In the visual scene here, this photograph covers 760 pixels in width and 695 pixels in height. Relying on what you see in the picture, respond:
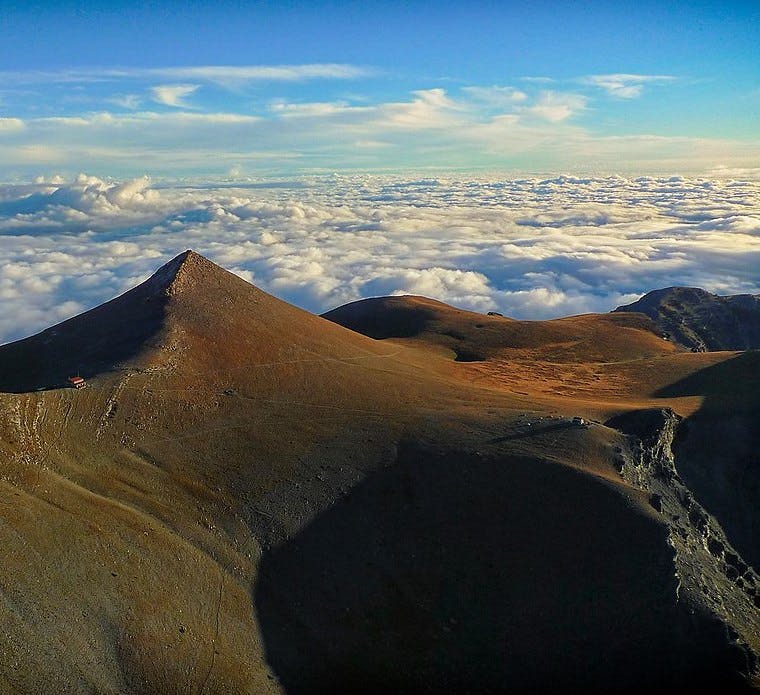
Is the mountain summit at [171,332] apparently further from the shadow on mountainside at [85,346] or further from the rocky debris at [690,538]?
the rocky debris at [690,538]

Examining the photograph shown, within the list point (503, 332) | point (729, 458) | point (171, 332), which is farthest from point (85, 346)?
point (503, 332)

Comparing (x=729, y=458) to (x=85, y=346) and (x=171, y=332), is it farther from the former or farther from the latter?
(x=85, y=346)

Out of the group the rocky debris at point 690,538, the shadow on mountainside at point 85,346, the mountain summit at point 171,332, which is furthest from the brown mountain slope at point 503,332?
the shadow on mountainside at point 85,346

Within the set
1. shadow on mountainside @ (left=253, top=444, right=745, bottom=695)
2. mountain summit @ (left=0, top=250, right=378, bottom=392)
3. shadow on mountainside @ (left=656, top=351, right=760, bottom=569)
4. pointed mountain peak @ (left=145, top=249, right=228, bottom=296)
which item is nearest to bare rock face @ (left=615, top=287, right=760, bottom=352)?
shadow on mountainside @ (left=656, top=351, right=760, bottom=569)

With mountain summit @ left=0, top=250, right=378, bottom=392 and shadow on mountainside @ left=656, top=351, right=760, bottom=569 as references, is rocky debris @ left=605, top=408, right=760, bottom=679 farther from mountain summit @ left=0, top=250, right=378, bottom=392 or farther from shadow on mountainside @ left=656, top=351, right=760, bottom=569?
mountain summit @ left=0, top=250, right=378, bottom=392

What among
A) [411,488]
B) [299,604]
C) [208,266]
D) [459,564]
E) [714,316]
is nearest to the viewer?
[299,604]

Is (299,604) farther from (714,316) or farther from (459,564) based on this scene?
(714,316)

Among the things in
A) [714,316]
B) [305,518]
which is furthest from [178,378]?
[714,316]
